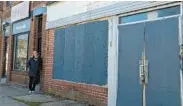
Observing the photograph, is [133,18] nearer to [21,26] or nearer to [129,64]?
[129,64]

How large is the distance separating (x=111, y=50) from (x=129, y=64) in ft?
2.60

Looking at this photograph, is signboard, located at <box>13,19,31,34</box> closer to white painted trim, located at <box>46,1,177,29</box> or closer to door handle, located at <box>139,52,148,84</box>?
white painted trim, located at <box>46,1,177,29</box>

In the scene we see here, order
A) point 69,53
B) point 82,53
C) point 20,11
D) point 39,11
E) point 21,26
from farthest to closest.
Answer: point 20,11
point 21,26
point 39,11
point 69,53
point 82,53

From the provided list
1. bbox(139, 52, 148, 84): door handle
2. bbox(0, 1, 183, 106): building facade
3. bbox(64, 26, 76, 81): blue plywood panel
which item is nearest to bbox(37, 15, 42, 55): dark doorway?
bbox(0, 1, 183, 106): building facade

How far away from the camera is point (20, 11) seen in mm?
14773

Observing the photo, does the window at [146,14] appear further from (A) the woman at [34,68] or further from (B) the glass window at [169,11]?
(A) the woman at [34,68]

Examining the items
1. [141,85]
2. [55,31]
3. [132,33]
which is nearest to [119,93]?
[141,85]

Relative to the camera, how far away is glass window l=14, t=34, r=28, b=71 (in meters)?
14.4

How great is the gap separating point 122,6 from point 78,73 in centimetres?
279

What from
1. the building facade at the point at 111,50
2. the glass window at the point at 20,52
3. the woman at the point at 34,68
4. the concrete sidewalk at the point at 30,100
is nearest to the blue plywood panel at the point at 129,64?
the building facade at the point at 111,50

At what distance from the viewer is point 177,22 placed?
664 centimetres

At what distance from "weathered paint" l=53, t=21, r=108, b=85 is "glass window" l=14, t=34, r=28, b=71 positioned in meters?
3.61

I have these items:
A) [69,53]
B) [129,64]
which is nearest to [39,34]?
[69,53]

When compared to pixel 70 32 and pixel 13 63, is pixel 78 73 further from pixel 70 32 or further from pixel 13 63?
pixel 13 63
